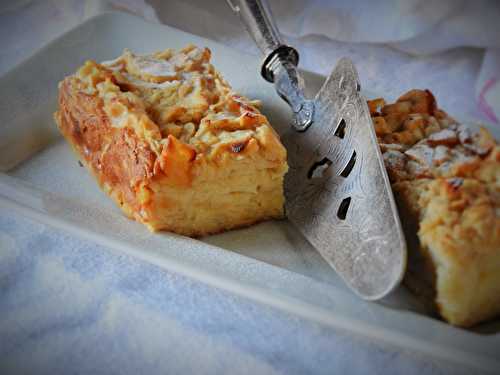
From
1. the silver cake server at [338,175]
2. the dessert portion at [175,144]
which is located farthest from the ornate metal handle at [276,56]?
the dessert portion at [175,144]

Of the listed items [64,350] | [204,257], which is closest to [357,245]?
[204,257]

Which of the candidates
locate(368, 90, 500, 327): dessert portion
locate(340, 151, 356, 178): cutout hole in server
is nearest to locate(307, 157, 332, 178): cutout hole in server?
locate(340, 151, 356, 178): cutout hole in server

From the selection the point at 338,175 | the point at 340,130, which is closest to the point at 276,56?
the point at 340,130

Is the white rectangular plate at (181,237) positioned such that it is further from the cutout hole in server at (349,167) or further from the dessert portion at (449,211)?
the cutout hole in server at (349,167)

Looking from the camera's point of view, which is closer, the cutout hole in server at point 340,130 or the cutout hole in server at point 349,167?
the cutout hole in server at point 349,167

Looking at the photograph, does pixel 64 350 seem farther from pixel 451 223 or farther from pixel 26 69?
pixel 26 69

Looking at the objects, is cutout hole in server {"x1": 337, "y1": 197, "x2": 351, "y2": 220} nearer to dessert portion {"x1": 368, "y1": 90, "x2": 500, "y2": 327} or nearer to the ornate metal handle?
dessert portion {"x1": 368, "y1": 90, "x2": 500, "y2": 327}
